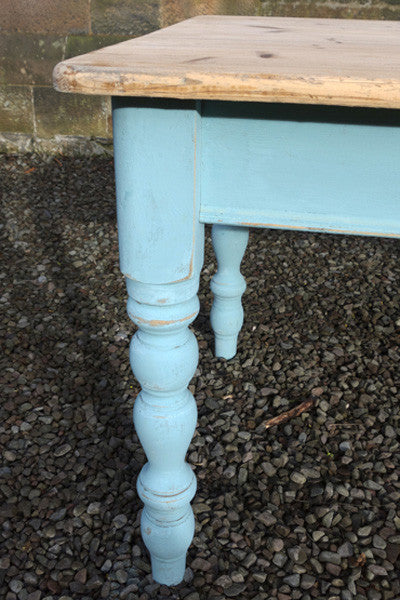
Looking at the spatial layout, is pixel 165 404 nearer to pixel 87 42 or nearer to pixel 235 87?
pixel 235 87

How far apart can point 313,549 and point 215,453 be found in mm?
406

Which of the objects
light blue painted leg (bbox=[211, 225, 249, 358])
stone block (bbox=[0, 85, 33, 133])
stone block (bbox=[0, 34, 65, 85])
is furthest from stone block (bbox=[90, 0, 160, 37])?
light blue painted leg (bbox=[211, 225, 249, 358])

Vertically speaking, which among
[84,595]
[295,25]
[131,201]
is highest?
[295,25]

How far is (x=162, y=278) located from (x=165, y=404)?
0.26 m

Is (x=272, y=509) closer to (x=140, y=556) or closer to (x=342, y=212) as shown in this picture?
(x=140, y=556)

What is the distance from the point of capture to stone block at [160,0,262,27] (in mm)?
3557

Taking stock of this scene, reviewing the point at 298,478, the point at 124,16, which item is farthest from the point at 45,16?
the point at 298,478

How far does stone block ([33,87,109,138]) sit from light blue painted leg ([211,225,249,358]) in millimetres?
2274

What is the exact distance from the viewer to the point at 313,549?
151 cm

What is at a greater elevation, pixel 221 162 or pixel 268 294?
pixel 221 162

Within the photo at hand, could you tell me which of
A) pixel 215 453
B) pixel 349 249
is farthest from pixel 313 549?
pixel 349 249

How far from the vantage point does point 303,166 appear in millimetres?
936

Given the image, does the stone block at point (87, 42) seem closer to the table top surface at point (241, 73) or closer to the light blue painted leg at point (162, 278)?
the table top surface at point (241, 73)

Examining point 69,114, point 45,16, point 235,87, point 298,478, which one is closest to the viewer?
point 235,87
